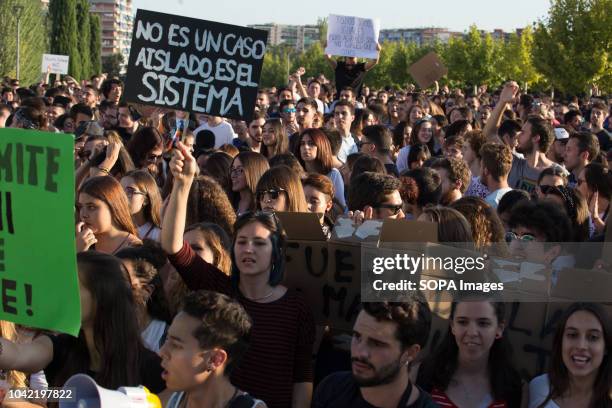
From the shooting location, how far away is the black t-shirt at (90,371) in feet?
12.3

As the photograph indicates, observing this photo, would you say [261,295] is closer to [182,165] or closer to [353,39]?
[182,165]

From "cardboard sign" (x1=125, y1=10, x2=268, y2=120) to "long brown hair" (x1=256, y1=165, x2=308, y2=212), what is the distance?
51cm

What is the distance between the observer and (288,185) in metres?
5.91

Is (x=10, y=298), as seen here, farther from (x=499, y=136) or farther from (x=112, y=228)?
(x=499, y=136)

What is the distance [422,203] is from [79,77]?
58964mm

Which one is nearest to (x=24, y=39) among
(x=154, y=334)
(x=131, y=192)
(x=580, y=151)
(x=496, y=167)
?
A: (x=580, y=151)

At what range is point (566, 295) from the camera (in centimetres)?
410

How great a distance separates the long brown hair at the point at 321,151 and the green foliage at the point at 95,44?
6204cm

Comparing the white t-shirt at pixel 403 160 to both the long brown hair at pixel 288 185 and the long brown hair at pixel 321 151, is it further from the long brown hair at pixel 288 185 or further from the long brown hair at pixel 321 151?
the long brown hair at pixel 288 185

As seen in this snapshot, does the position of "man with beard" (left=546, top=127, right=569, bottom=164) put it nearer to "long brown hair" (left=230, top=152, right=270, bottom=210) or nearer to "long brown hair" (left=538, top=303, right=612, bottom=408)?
"long brown hair" (left=230, top=152, right=270, bottom=210)

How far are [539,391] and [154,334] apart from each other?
1.61 metres

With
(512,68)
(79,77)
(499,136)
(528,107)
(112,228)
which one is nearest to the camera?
(112,228)

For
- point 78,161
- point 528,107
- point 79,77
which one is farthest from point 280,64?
point 78,161

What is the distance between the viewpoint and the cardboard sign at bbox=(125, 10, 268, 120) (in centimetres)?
549
